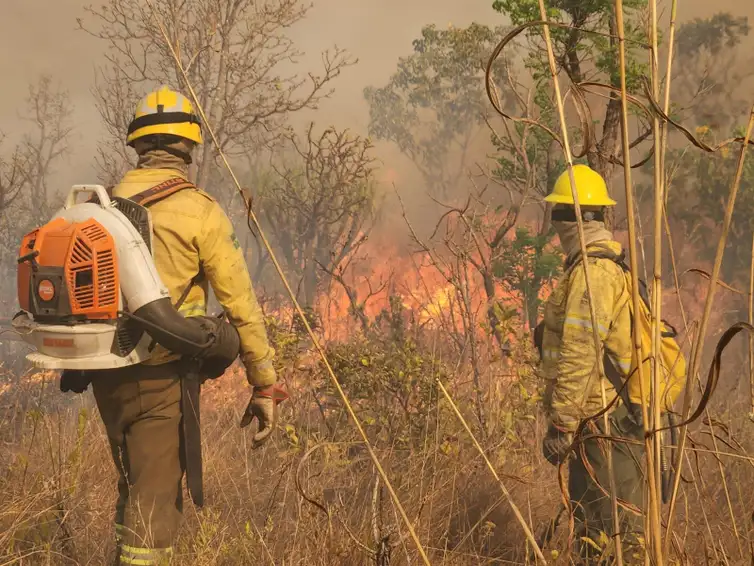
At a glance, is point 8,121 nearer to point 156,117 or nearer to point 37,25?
point 37,25

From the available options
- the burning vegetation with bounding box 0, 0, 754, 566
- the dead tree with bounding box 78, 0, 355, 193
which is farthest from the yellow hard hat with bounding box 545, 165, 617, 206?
the dead tree with bounding box 78, 0, 355, 193

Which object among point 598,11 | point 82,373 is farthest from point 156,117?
point 598,11

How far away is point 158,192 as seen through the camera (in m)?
2.29

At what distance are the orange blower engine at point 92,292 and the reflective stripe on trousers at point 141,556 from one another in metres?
0.60

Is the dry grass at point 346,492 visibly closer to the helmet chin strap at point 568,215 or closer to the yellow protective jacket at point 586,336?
the yellow protective jacket at point 586,336

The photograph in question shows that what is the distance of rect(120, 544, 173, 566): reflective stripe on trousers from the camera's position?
86.2 inches

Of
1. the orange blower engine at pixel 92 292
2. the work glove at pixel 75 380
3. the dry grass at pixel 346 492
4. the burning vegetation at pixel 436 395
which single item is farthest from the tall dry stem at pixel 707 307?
the work glove at pixel 75 380

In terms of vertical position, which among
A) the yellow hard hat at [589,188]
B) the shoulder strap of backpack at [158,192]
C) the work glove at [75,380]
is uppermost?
the shoulder strap of backpack at [158,192]

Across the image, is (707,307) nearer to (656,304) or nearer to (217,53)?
(656,304)

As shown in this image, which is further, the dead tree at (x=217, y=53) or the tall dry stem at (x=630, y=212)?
A: the dead tree at (x=217, y=53)

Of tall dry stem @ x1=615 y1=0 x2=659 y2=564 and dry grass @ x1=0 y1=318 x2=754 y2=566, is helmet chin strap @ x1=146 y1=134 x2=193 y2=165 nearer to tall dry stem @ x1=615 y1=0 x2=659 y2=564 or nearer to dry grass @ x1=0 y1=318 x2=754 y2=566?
dry grass @ x1=0 y1=318 x2=754 y2=566

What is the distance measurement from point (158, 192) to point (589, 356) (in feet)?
5.13

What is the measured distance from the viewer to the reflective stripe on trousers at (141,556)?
2189mm

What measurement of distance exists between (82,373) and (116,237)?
0.63 meters
